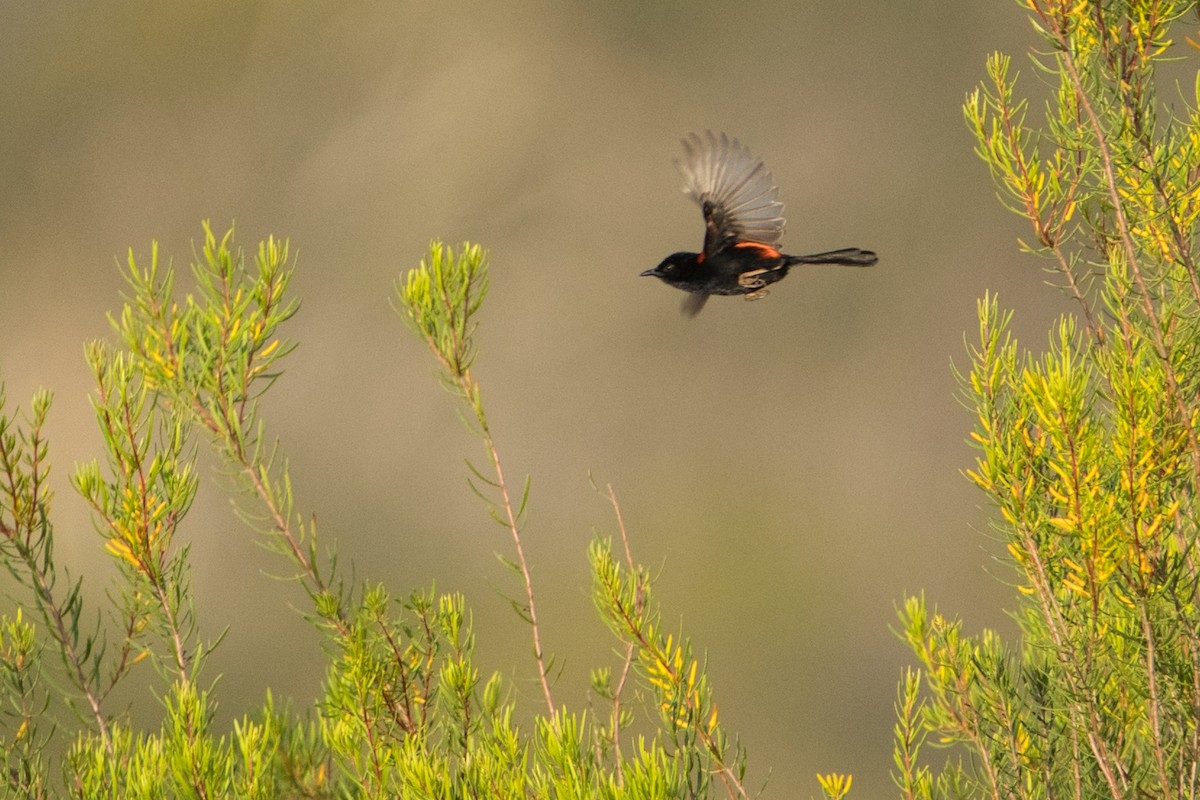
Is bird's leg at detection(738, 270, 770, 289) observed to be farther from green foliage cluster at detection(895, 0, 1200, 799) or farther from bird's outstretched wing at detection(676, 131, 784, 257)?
green foliage cluster at detection(895, 0, 1200, 799)

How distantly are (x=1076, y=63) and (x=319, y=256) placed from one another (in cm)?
3568

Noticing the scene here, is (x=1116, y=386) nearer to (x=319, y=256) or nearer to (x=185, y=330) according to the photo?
(x=185, y=330)

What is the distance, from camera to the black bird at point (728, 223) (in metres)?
3.54

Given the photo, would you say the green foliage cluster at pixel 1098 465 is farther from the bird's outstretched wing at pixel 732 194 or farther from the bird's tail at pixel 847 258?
the bird's outstretched wing at pixel 732 194

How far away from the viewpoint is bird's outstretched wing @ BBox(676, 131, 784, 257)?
371 centimetres

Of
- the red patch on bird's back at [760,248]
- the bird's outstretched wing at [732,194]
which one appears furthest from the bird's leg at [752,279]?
the bird's outstretched wing at [732,194]

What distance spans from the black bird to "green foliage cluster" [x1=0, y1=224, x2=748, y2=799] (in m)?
1.90

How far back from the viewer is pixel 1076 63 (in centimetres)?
162

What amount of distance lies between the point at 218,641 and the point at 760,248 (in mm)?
2413

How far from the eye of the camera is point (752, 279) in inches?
135

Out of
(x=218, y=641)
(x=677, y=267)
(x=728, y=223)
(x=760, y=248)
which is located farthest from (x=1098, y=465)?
(x=728, y=223)

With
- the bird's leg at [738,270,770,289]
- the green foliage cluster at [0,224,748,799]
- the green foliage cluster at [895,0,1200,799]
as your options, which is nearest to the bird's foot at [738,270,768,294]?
the bird's leg at [738,270,770,289]

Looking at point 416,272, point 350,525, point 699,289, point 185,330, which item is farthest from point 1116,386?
point 350,525

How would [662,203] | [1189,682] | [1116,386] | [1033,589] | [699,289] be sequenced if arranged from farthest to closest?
[662,203]
[699,289]
[1033,589]
[1189,682]
[1116,386]
